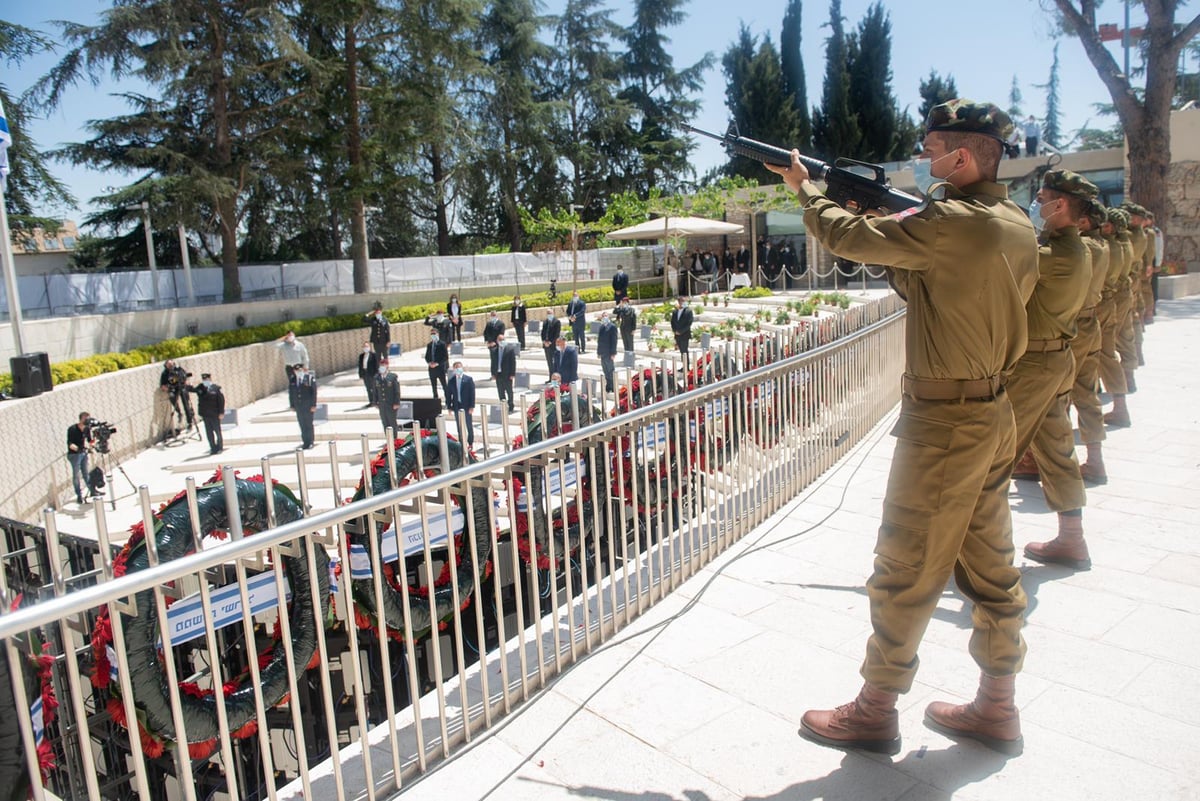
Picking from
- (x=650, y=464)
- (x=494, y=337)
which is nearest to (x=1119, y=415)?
(x=650, y=464)

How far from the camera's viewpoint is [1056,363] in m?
4.22

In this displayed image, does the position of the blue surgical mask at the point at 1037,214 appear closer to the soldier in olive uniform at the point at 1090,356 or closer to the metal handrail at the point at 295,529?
the soldier in olive uniform at the point at 1090,356

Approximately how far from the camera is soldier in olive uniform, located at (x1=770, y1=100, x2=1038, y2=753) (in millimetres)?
2625

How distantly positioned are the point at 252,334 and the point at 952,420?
21.0 metres

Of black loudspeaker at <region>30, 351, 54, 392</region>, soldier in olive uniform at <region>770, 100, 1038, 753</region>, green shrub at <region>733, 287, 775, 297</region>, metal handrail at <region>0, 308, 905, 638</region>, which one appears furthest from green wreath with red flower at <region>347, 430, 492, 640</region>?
green shrub at <region>733, 287, 775, 297</region>

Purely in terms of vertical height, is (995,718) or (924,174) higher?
(924,174)

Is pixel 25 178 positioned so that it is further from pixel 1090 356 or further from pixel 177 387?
pixel 1090 356

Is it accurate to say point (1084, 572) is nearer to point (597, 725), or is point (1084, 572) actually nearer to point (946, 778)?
point (946, 778)

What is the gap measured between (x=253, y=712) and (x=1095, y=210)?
197 inches

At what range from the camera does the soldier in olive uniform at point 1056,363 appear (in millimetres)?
4199

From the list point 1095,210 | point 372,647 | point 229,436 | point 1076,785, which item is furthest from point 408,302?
point 1076,785

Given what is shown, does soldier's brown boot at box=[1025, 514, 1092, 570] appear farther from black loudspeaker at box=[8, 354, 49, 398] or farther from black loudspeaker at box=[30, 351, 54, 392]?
black loudspeaker at box=[30, 351, 54, 392]

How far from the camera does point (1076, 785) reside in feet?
8.67

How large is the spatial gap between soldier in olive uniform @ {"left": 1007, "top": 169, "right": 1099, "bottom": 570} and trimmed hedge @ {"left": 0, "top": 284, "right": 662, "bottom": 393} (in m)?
14.9
